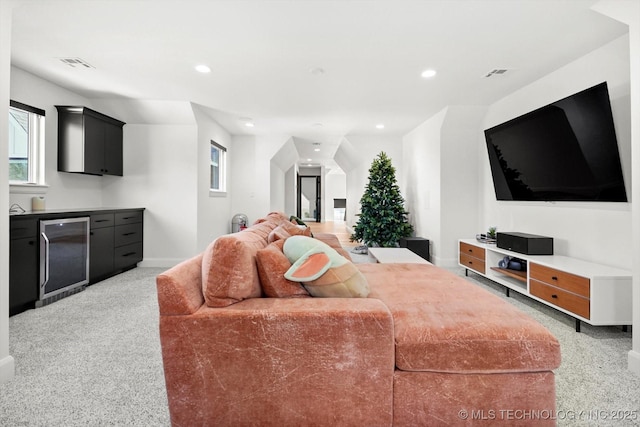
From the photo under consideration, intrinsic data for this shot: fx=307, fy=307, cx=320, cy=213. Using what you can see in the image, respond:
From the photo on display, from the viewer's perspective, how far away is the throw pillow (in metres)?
1.45

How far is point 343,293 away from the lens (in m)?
1.48

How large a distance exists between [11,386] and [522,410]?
8.57 feet

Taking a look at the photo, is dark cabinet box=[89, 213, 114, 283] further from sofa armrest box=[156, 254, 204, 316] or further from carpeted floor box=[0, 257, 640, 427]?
sofa armrest box=[156, 254, 204, 316]

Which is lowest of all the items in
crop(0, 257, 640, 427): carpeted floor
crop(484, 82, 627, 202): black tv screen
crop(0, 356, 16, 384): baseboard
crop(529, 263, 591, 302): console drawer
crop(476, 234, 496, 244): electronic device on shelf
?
crop(0, 257, 640, 427): carpeted floor

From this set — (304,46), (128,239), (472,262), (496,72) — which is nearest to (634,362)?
(472,262)

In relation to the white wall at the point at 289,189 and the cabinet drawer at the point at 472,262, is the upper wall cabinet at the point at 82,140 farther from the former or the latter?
the white wall at the point at 289,189

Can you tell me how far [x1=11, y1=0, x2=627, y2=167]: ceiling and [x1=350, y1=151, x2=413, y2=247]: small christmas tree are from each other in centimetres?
194

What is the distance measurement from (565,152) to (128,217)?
5.43 m

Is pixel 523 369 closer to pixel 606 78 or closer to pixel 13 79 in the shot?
pixel 606 78

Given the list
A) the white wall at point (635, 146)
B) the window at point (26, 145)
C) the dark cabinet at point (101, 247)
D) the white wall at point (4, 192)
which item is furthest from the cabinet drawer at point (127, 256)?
the white wall at point (635, 146)

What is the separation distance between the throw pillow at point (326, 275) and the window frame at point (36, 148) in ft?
12.6

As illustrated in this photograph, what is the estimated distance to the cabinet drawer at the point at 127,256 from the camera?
4.25m

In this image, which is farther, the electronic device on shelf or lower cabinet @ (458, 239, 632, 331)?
the electronic device on shelf

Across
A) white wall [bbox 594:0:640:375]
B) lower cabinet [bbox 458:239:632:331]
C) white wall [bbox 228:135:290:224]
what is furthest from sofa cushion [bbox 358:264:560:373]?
white wall [bbox 228:135:290:224]
